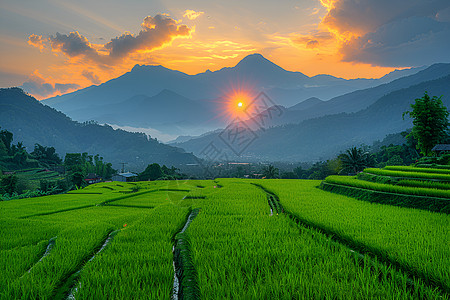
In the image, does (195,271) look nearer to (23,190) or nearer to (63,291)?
(63,291)

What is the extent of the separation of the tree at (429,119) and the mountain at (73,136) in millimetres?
132166

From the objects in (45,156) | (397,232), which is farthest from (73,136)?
(397,232)

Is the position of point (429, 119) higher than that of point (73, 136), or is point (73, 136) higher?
point (73, 136)

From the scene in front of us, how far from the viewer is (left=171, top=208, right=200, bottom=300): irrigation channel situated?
11.8 ft

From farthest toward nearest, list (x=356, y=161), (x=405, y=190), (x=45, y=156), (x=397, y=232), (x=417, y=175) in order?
1. (x=45, y=156)
2. (x=356, y=161)
3. (x=417, y=175)
4. (x=405, y=190)
5. (x=397, y=232)

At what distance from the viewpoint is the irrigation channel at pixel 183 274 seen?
11.8ft

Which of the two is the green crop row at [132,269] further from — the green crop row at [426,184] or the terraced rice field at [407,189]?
the green crop row at [426,184]

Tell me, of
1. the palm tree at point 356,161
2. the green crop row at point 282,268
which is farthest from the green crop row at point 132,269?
the palm tree at point 356,161

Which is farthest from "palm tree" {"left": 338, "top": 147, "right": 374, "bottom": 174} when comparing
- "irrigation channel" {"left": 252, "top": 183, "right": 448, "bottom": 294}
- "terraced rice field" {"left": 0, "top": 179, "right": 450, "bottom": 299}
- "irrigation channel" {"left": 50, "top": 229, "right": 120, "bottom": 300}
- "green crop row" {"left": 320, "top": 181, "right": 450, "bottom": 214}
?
"irrigation channel" {"left": 50, "top": 229, "right": 120, "bottom": 300}

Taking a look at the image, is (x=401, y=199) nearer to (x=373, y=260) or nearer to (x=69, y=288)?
(x=373, y=260)

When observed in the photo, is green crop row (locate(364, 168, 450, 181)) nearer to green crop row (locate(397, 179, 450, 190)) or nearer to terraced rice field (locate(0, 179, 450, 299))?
green crop row (locate(397, 179, 450, 190))

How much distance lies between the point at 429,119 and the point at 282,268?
2191 cm

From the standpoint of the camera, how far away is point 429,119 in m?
18.7

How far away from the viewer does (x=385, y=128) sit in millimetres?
194000
